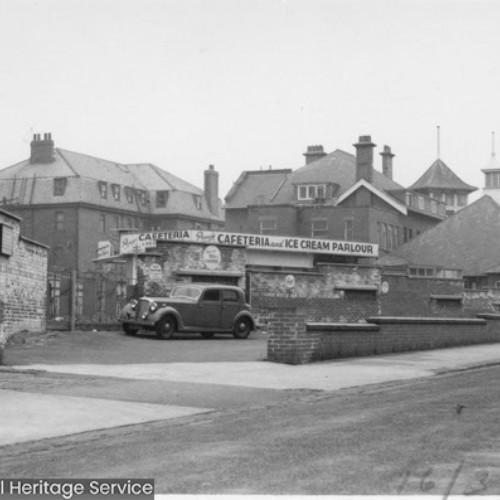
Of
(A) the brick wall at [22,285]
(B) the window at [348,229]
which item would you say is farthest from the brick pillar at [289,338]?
(B) the window at [348,229]

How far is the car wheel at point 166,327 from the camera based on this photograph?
26672mm

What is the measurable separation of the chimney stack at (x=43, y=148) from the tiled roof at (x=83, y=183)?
0.43 metres

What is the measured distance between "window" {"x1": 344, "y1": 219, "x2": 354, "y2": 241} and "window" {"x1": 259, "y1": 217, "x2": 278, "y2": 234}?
550cm

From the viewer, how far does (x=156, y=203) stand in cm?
9512

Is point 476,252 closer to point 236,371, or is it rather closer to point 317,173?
point 317,173

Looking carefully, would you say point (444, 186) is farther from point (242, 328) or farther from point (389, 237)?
point (242, 328)

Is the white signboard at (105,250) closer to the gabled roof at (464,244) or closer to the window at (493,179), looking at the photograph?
the gabled roof at (464,244)

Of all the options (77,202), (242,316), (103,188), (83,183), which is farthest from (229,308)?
(103,188)

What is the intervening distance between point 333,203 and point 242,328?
50.7 m

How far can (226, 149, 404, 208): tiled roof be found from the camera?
82.0 meters

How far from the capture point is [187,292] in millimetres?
28266

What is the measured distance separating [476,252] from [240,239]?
21897mm

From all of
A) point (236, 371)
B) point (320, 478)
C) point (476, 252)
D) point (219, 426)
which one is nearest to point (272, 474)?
point (320, 478)

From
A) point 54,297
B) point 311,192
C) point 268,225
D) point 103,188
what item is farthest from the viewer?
point 103,188
